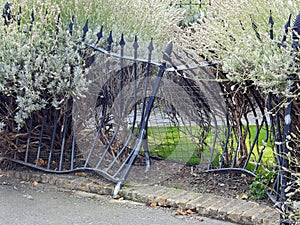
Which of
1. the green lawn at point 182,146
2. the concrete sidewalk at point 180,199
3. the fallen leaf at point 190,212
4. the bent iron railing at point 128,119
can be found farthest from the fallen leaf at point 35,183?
the fallen leaf at point 190,212

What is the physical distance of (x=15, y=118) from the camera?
15.8 ft

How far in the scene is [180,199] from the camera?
4.23 m

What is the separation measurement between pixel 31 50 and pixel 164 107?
1.46m

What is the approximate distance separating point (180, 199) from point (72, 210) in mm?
912

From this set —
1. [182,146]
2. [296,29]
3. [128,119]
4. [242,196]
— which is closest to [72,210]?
[128,119]

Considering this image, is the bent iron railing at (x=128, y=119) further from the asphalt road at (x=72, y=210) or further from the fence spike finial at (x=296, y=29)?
the fence spike finial at (x=296, y=29)

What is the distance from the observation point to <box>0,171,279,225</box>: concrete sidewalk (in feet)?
12.7

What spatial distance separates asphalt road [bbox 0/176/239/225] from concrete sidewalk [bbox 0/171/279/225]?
7 centimetres

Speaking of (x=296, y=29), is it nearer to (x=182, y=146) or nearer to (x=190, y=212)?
(x=190, y=212)

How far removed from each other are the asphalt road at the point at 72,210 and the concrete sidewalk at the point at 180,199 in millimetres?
71

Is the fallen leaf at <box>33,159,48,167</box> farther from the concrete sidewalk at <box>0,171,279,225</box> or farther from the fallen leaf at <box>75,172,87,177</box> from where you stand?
the fallen leaf at <box>75,172,87,177</box>

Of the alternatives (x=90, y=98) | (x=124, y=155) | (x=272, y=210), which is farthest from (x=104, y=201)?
(x=272, y=210)

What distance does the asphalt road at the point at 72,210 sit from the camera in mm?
3977

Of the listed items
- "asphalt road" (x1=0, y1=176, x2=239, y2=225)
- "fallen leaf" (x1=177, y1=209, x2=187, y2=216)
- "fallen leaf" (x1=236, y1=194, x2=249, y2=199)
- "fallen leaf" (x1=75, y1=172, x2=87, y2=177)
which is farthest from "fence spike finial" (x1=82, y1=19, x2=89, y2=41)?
"fallen leaf" (x1=236, y1=194, x2=249, y2=199)
